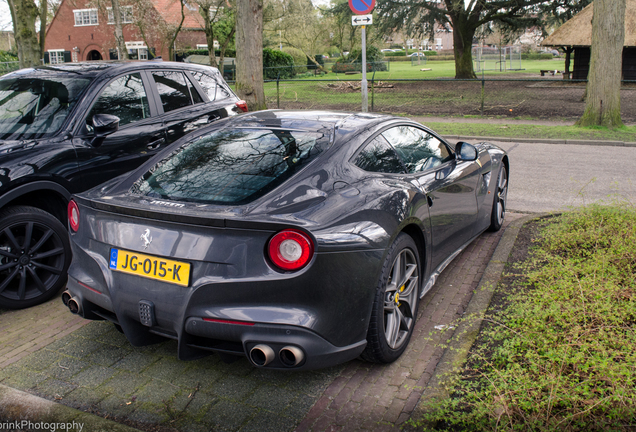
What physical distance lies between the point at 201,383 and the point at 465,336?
1.73 metres

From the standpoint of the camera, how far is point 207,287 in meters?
2.74

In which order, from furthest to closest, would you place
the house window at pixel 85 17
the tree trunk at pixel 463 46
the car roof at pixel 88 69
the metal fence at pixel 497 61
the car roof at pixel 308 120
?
the house window at pixel 85 17 < the metal fence at pixel 497 61 < the tree trunk at pixel 463 46 < the car roof at pixel 88 69 < the car roof at pixel 308 120

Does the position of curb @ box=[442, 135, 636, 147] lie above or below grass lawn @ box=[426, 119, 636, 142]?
below

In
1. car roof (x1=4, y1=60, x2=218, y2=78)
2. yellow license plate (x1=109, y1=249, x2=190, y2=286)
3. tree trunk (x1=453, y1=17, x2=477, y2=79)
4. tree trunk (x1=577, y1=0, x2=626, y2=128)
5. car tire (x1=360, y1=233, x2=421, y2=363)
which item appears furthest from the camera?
tree trunk (x1=453, y1=17, x2=477, y2=79)

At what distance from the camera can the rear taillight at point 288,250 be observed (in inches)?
106

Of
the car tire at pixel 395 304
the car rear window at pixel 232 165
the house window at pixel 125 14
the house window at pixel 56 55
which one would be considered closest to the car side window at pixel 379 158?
the car rear window at pixel 232 165

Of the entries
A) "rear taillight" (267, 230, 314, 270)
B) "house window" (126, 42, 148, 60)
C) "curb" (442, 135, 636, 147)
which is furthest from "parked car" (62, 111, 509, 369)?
"house window" (126, 42, 148, 60)

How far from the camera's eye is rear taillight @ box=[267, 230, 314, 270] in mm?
2689

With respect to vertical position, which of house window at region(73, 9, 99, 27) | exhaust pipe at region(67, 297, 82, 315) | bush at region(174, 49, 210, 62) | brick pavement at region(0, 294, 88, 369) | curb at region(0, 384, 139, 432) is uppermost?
house window at region(73, 9, 99, 27)

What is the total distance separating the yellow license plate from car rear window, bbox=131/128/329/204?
0.41 metres

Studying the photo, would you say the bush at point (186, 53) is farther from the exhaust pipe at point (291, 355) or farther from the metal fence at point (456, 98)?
the exhaust pipe at point (291, 355)

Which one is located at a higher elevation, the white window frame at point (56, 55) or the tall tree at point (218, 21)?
the tall tree at point (218, 21)

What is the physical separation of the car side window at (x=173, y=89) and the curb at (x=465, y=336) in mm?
3642

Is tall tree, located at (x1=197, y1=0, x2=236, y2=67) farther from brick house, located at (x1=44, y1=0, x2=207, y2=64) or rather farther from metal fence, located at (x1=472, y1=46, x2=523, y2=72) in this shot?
metal fence, located at (x1=472, y1=46, x2=523, y2=72)
